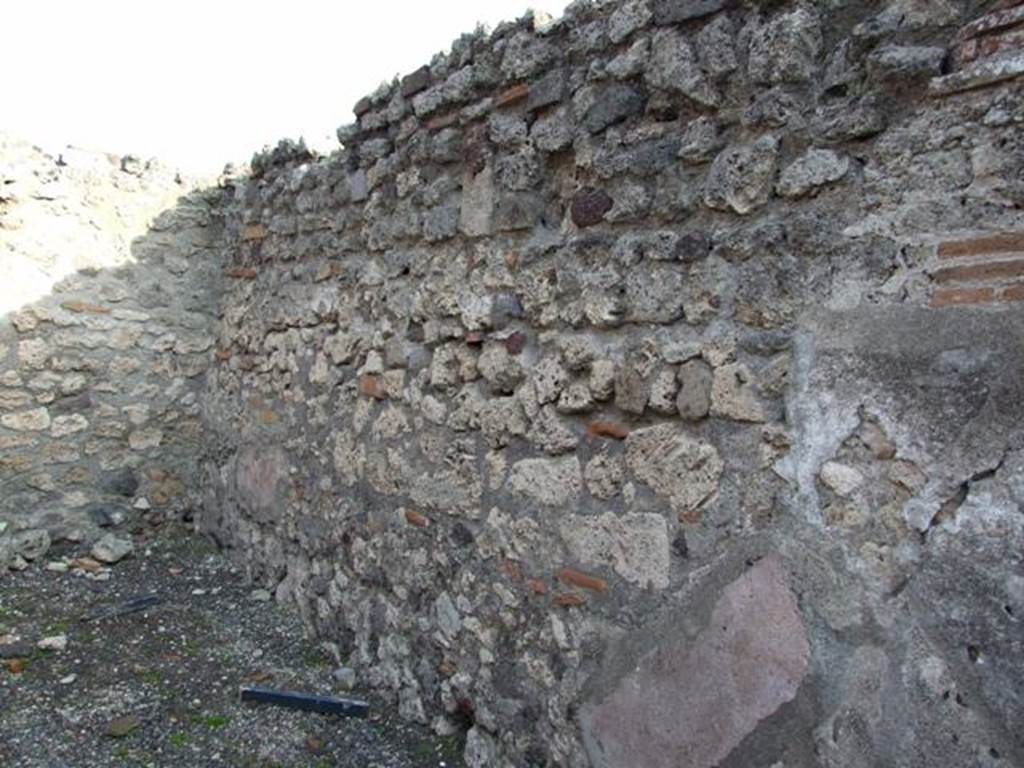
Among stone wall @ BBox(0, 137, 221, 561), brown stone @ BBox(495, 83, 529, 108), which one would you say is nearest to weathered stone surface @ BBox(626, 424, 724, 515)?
brown stone @ BBox(495, 83, 529, 108)

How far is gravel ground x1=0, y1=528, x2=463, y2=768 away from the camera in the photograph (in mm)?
2840

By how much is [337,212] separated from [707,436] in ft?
7.04

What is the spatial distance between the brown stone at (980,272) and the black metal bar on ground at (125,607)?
140 inches

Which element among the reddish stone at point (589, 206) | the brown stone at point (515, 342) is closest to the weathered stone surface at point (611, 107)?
the reddish stone at point (589, 206)

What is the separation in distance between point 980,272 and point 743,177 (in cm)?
56

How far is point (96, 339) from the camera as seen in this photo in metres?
4.64

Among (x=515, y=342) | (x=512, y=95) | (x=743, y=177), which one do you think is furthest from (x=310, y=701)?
(x=743, y=177)

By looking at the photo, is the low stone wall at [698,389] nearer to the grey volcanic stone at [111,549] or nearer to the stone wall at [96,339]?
the grey volcanic stone at [111,549]

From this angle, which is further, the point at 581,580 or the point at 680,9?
the point at 581,580

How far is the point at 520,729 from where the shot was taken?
8.36 feet

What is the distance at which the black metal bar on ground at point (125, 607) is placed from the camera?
12.6ft

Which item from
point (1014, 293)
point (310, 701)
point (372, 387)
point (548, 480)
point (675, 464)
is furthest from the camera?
point (372, 387)

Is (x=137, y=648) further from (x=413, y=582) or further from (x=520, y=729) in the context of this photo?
(x=520, y=729)

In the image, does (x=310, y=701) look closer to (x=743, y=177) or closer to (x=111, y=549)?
(x=111, y=549)
